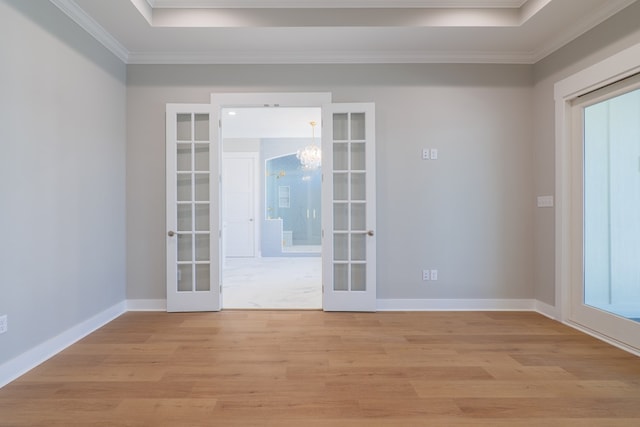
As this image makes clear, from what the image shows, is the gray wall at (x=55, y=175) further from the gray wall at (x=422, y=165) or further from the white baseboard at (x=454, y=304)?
the white baseboard at (x=454, y=304)

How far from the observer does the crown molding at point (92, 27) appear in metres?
2.68

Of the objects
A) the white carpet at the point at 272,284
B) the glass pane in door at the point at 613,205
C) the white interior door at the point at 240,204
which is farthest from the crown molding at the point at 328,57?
the white interior door at the point at 240,204

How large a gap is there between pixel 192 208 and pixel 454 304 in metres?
3.04

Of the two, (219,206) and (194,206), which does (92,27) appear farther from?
(219,206)

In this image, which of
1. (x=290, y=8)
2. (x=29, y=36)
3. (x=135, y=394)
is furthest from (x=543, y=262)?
(x=29, y=36)

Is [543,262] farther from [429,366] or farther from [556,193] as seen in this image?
[429,366]

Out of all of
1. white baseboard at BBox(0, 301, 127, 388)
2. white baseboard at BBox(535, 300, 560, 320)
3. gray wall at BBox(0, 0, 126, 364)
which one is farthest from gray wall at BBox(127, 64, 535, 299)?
white baseboard at BBox(0, 301, 127, 388)

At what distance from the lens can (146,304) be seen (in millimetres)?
3639

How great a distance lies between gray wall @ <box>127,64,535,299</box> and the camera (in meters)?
3.63

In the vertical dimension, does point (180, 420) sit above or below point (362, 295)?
below

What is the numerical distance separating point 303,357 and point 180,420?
3.13 feet

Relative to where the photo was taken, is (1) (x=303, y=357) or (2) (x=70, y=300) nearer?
(1) (x=303, y=357)

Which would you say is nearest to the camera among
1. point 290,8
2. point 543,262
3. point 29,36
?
point 29,36

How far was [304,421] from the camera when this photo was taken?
1770 millimetres
